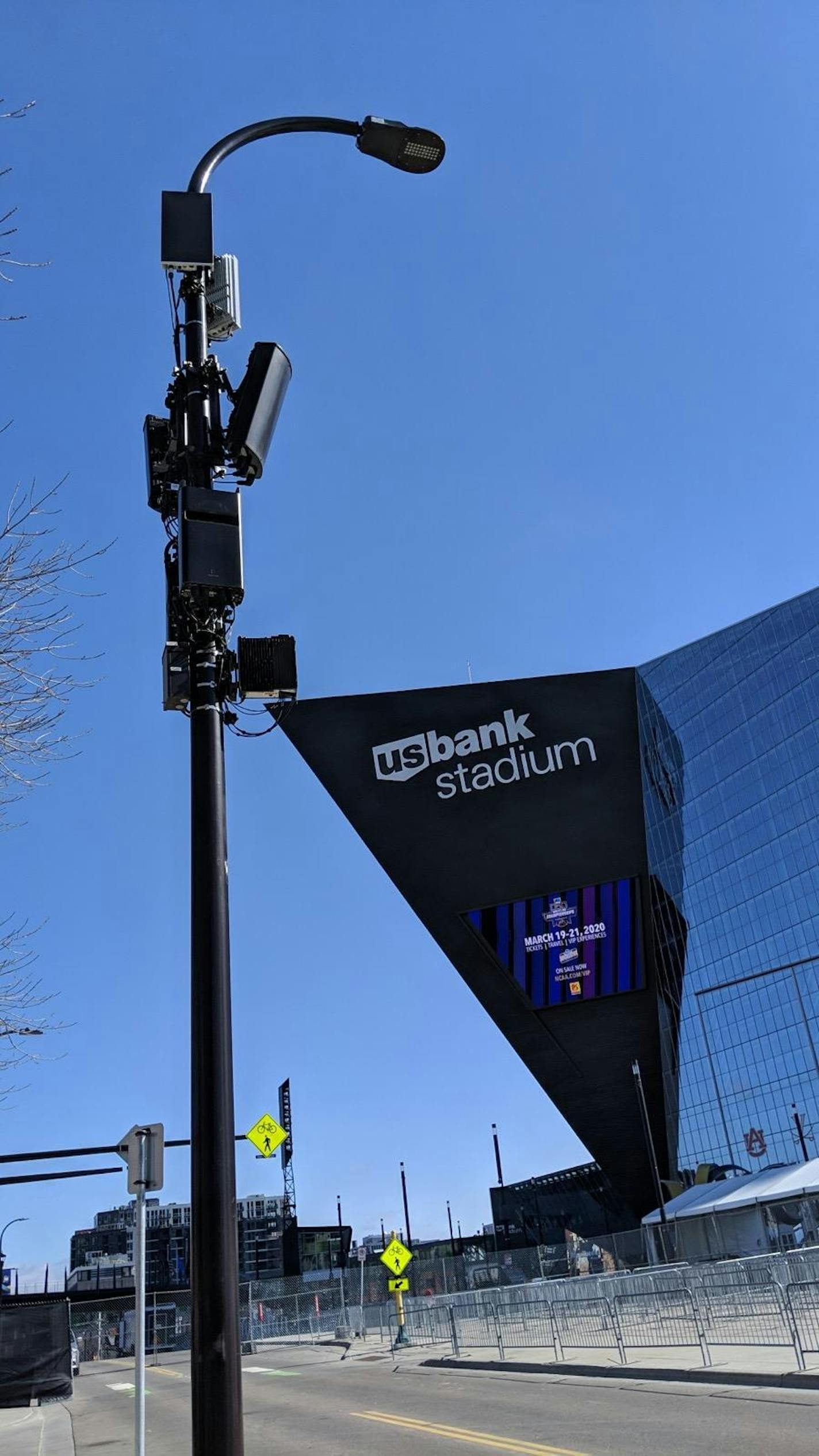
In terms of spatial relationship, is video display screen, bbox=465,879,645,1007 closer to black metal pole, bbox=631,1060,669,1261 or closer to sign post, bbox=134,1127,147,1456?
black metal pole, bbox=631,1060,669,1261

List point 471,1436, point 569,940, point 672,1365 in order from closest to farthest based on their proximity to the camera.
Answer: point 471,1436, point 672,1365, point 569,940

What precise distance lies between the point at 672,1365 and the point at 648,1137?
49190 mm

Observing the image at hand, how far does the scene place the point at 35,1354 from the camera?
91.0 feet

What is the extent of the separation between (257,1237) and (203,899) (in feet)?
639

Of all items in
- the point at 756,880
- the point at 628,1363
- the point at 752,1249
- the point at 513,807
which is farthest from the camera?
the point at 756,880

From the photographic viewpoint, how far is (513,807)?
218ft

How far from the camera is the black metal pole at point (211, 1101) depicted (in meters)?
4.57

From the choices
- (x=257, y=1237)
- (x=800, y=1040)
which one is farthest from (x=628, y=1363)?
(x=257, y=1237)

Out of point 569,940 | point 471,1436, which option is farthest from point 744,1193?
point 471,1436

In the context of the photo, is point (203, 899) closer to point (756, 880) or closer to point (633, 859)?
point (633, 859)

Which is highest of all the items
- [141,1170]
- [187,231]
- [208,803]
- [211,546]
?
[187,231]

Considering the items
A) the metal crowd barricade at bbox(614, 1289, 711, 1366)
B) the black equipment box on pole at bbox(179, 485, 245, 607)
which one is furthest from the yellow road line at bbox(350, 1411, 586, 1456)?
the black equipment box on pole at bbox(179, 485, 245, 607)

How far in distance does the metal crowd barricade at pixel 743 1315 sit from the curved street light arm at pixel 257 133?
18349mm

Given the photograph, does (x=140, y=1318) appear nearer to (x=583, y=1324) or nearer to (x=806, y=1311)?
(x=806, y=1311)
